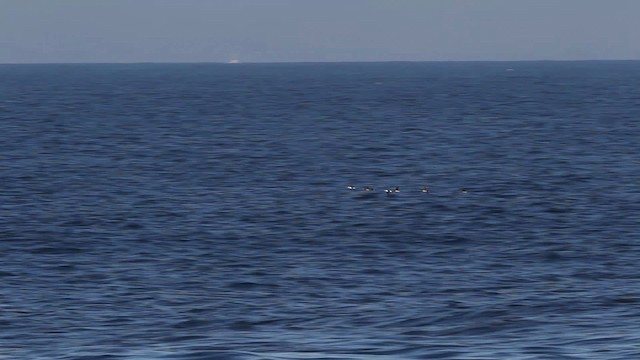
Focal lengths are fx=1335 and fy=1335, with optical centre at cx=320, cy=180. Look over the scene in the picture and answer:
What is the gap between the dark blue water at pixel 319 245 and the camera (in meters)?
21.1

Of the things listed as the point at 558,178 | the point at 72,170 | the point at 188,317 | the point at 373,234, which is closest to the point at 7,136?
the point at 72,170

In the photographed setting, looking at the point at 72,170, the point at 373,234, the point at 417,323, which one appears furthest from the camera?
the point at 72,170

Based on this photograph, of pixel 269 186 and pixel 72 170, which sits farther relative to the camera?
pixel 72 170

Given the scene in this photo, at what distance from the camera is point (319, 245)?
3284 centimetres

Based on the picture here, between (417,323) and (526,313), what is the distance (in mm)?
2094

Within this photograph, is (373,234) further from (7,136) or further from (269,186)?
(7,136)

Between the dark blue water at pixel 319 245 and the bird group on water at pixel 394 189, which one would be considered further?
the bird group on water at pixel 394 189

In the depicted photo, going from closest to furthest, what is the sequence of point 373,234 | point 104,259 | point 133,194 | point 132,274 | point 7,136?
point 132,274 < point 104,259 < point 373,234 < point 133,194 < point 7,136

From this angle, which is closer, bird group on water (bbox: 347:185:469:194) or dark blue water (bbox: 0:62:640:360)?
dark blue water (bbox: 0:62:640:360)

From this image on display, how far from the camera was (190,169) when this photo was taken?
53.5 m

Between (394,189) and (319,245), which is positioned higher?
(319,245)

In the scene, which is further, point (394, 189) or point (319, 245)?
point (394, 189)

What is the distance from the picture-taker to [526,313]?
23.1 m

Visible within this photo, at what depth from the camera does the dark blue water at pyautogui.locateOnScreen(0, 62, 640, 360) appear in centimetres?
2112
